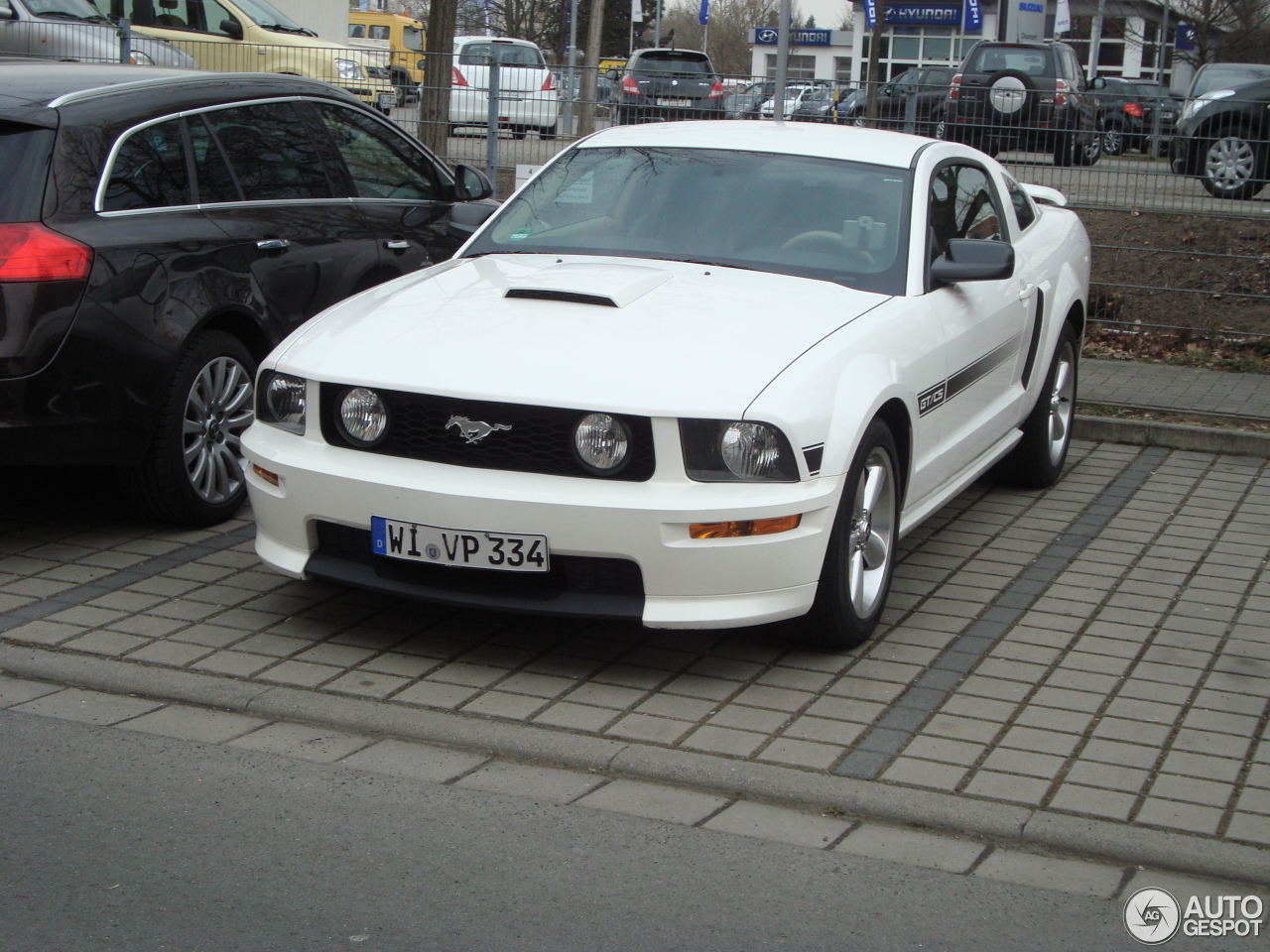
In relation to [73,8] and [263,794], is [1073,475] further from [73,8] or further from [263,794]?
[73,8]

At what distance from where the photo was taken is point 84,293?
5.35 metres

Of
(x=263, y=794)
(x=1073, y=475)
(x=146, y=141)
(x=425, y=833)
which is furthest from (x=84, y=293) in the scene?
(x=1073, y=475)

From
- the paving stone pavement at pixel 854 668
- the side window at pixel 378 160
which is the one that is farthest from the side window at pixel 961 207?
the side window at pixel 378 160

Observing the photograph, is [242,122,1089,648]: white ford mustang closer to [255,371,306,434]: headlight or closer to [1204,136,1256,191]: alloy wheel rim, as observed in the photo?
[255,371,306,434]: headlight

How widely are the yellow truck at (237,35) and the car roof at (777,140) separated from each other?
787 cm

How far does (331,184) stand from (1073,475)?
3995 millimetres

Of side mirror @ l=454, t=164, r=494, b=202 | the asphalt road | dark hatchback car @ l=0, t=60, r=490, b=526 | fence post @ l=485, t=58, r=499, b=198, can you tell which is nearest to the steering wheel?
dark hatchback car @ l=0, t=60, r=490, b=526

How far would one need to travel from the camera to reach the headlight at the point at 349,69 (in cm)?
1241

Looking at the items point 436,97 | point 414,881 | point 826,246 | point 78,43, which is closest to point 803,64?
point 78,43

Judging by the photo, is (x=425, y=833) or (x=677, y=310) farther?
(x=677, y=310)

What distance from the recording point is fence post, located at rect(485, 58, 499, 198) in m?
10.8

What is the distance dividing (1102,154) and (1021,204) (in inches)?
108

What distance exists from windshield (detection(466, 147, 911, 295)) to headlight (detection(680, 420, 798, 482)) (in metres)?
1.19

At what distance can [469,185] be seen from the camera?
308 inches
